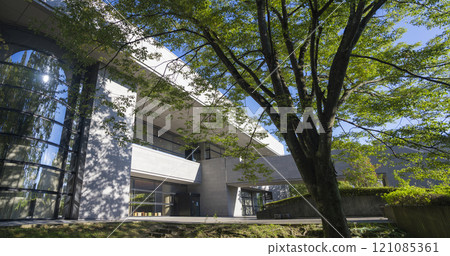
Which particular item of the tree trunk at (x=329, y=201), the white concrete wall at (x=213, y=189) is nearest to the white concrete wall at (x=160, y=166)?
the white concrete wall at (x=213, y=189)

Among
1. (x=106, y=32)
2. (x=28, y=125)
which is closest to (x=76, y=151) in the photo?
(x=28, y=125)

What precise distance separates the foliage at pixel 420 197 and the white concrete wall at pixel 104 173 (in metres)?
10.2

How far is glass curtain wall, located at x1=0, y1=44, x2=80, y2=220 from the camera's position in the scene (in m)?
8.59

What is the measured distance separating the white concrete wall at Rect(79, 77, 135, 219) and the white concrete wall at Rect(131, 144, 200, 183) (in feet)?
5.49

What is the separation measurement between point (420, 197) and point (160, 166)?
14.8 m

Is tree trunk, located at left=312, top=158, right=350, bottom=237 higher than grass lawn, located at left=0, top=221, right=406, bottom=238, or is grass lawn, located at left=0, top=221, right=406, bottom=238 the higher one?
tree trunk, located at left=312, top=158, right=350, bottom=237

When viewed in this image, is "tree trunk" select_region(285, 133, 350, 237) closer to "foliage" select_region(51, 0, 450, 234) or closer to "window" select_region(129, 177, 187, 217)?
"foliage" select_region(51, 0, 450, 234)

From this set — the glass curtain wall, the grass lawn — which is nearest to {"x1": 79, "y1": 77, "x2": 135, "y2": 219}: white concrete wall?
the glass curtain wall

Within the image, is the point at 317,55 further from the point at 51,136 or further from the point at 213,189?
the point at 213,189

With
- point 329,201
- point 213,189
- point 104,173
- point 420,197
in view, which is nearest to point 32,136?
point 104,173

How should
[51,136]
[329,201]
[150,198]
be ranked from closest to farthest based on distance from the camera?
[329,201] → [51,136] → [150,198]

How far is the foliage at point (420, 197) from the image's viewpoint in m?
5.08

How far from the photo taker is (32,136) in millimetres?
9250

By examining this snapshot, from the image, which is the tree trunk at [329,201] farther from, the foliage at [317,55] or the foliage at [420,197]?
the foliage at [420,197]
